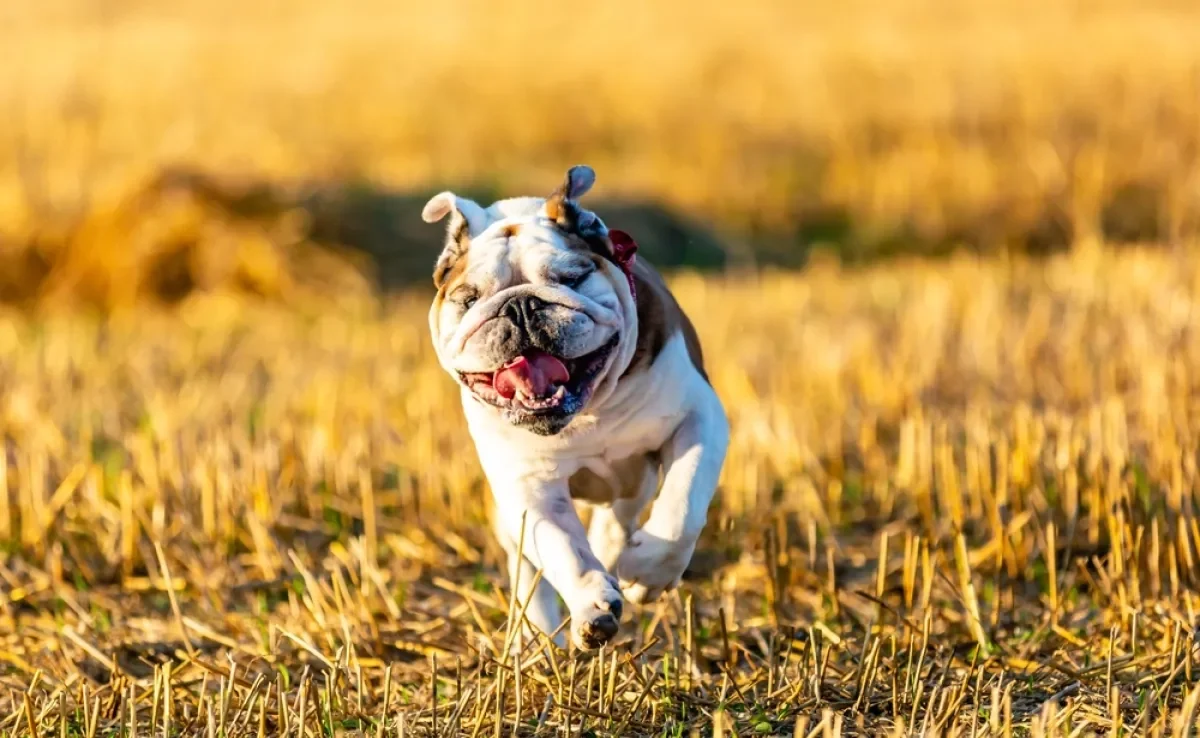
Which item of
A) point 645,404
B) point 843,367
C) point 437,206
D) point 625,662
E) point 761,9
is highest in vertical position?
point 437,206

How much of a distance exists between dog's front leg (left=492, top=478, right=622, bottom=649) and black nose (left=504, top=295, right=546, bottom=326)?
0.61 m

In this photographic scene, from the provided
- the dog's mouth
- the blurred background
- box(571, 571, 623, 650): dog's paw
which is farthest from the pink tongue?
the blurred background

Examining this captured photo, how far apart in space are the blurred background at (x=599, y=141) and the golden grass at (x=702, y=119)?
4 cm

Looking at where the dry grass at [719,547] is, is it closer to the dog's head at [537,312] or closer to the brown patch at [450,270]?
→ the dog's head at [537,312]

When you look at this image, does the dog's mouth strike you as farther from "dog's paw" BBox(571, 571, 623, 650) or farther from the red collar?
"dog's paw" BBox(571, 571, 623, 650)

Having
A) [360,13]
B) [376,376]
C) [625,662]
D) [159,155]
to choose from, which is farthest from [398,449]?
[360,13]

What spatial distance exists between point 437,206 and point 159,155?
12.8m

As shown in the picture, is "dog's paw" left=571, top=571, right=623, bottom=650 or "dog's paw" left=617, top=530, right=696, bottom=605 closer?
"dog's paw" left=571, top=571, right=623, bottom=650

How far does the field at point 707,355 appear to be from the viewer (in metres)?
4.33

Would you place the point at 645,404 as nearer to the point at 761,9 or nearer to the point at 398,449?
the point at 398,449

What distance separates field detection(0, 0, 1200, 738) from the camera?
14.2 ft

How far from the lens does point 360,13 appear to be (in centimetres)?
2467

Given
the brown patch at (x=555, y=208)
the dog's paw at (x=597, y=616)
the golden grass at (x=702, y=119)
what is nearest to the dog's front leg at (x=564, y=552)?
the dog's paw at (x=597, y=616)

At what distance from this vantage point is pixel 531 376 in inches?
144
